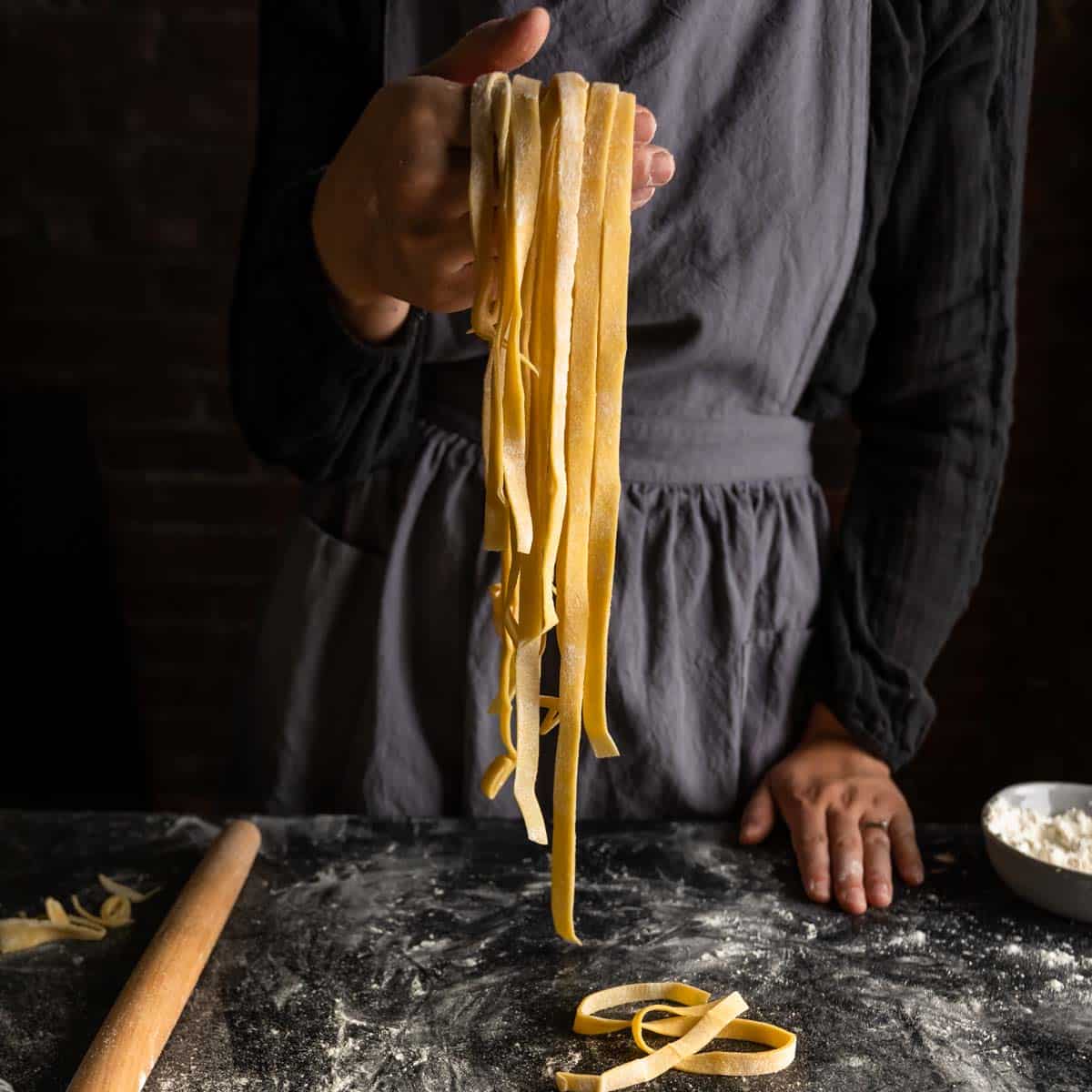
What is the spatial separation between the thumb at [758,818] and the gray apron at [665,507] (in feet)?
0.14

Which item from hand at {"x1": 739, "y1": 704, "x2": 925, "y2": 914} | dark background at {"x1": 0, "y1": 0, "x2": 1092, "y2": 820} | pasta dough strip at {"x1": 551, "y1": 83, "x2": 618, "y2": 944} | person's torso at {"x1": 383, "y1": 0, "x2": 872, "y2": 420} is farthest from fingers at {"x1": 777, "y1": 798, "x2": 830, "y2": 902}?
dark background at {"x1": 0, "y1": 0, "x2": 1092, "y2": 820}

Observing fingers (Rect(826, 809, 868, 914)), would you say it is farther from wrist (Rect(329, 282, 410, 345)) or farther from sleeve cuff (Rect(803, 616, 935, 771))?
wrist (Rect(329, 282, 410, 345))

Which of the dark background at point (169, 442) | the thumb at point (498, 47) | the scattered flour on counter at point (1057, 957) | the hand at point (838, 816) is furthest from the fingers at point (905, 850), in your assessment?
the dark background at point (169, 442)

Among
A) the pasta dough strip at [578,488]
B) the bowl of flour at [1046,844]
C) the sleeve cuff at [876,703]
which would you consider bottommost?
the bowl of flour at [1046,844]

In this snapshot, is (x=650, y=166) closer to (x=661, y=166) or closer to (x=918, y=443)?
(x=661, y=166)

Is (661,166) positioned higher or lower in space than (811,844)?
higher

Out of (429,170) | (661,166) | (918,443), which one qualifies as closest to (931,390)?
(918,443)

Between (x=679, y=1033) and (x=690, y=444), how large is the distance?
1.61ft

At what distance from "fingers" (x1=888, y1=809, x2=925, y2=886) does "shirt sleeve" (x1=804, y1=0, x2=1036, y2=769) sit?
7 centimetres

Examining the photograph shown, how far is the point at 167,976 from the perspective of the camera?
0.79 meters

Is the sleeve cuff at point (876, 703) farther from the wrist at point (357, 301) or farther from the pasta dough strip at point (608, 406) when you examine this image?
the wrist at point (357, 301)

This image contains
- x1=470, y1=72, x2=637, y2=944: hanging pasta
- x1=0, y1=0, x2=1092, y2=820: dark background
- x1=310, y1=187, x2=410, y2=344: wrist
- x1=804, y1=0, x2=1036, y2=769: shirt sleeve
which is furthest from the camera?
x1=0, y1=0, x2=1092, y2=820: dark background

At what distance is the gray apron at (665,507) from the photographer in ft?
3.20

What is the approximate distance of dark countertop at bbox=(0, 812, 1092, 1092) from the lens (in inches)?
29.9
